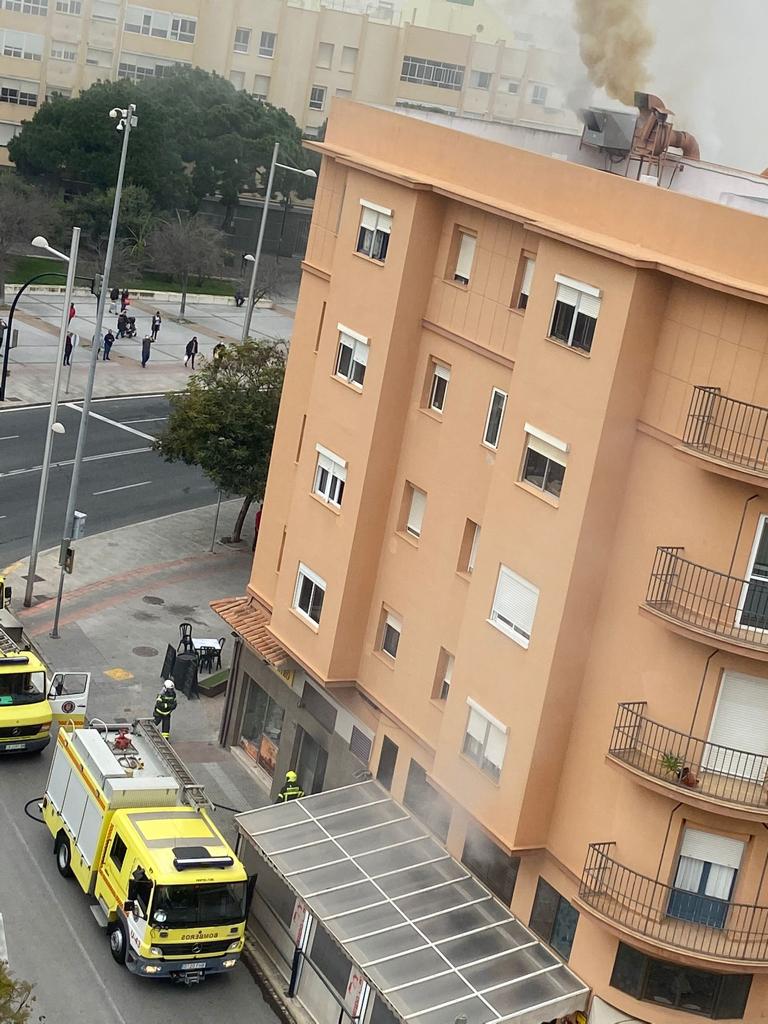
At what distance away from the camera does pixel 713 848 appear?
21703mm

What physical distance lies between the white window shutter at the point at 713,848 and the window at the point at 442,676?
5567mm

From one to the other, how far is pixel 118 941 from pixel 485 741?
6.86m

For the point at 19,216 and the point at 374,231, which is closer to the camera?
the point at 374,231

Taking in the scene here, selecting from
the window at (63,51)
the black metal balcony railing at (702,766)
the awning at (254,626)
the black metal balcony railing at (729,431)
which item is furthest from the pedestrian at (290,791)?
the window at (63,51)

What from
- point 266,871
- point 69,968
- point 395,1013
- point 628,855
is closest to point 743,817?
point 628,855

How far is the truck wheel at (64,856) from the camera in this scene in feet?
88.7

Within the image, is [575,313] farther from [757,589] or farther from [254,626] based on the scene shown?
[254,626]

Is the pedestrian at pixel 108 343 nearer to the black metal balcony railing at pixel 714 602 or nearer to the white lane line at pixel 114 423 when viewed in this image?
the white lane line at pixel 114 423

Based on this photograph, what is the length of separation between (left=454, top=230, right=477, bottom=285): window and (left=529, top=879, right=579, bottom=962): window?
32.5 feet

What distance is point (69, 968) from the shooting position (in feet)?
81.8

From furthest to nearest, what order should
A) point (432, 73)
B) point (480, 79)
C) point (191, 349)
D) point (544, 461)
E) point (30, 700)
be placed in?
point (480, 79), point (432, 73), point (191, 349), point (30, 700), point (544, 461)

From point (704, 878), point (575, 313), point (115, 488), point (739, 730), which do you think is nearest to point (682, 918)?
point (704, 878)

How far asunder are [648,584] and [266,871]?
31.1 feet

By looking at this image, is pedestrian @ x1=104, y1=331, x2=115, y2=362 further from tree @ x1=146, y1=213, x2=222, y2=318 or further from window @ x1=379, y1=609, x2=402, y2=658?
window @ x1=379, y1=609, x2=402, y2=658
